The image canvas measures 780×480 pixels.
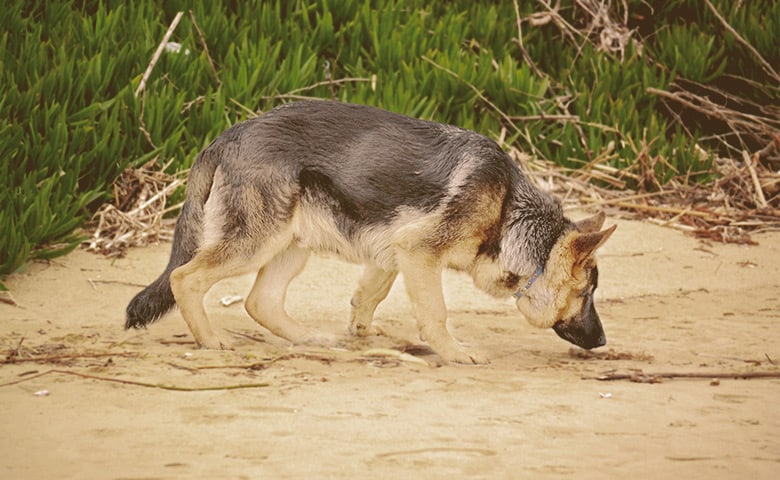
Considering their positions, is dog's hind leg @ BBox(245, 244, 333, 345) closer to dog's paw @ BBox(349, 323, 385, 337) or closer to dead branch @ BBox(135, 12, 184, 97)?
dog's paw @ BBox(349, 323, 385, 337)

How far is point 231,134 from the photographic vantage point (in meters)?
5.62

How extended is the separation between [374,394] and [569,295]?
157 cm

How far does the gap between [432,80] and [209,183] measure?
4525 millimetres

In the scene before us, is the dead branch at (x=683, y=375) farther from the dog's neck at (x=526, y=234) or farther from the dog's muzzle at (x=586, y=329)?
the dog's neck at (x=526, y=234)

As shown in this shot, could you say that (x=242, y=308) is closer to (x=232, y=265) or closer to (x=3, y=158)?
(x=232, y=265)

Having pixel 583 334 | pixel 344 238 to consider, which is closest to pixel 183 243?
pixel 344 238

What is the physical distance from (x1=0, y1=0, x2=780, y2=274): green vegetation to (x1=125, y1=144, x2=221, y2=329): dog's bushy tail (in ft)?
4.58

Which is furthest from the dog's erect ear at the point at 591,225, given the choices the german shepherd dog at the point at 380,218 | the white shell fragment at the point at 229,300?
the white shell fragment at the point at 229,300

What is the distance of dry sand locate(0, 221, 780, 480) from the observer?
3648 millimetres

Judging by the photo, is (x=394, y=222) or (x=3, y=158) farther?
(x=3, y=158)

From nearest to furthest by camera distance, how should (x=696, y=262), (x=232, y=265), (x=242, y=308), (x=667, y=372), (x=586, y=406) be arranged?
(x=586, y=406) → (x=667, y=372) → (x=232, y=265) → (x=242, y=308) → (x=696, y=262)

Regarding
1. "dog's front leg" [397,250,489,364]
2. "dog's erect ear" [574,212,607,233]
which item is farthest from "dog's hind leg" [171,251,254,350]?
"dog's erect ear" [574,212,607,233]

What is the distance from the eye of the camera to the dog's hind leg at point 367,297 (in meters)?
6.14

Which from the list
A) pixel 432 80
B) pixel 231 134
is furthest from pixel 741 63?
pixel 231 134
